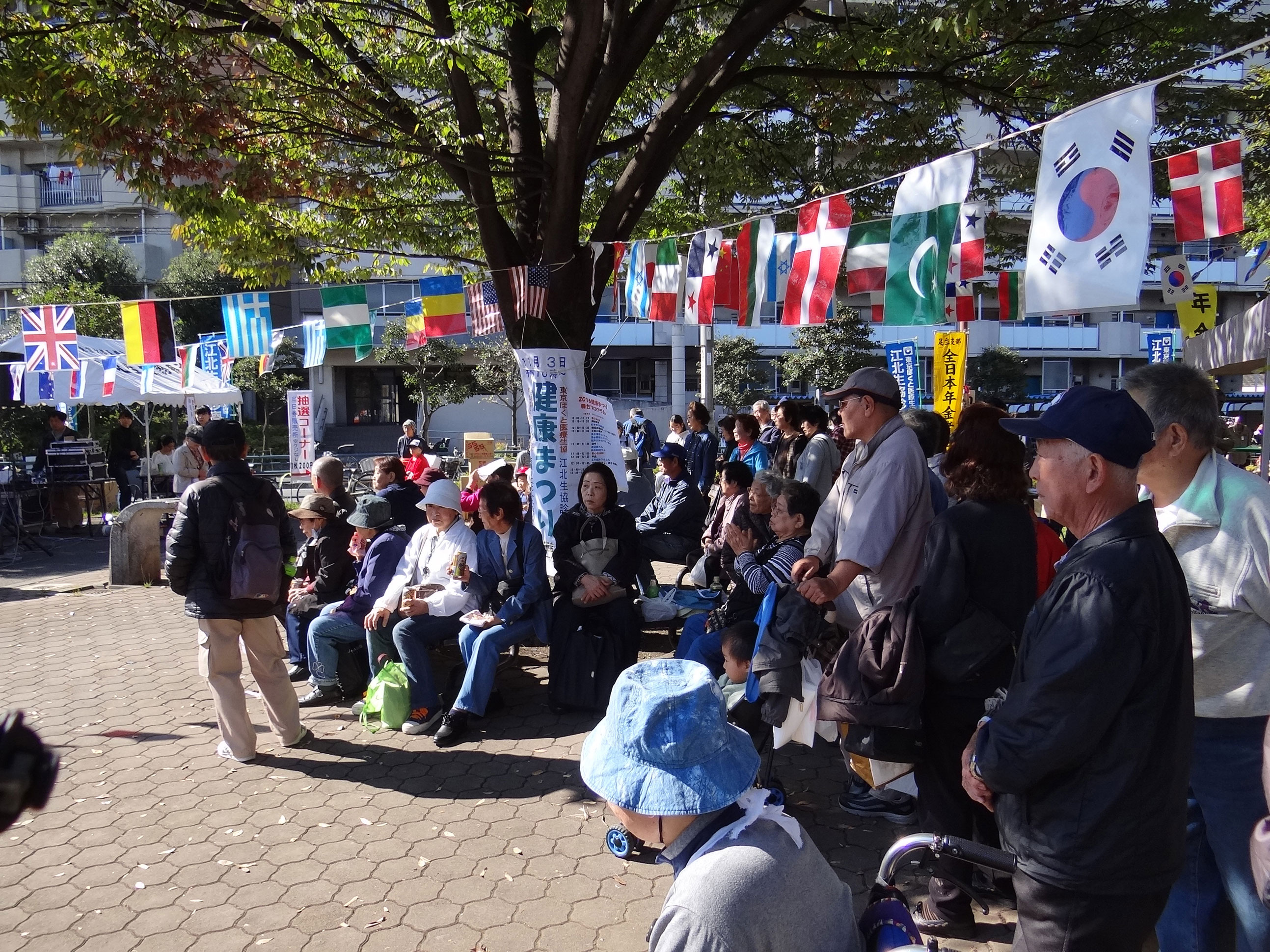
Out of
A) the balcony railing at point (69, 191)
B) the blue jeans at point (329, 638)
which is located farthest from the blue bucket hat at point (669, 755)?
the balcony railing at point (69, 191)

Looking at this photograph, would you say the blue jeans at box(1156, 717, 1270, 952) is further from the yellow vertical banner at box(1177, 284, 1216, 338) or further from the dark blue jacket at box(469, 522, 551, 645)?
the yellow vertical banner at box(1177, 284, 1216, 338)

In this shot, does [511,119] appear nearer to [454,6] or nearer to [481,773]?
[454,6]

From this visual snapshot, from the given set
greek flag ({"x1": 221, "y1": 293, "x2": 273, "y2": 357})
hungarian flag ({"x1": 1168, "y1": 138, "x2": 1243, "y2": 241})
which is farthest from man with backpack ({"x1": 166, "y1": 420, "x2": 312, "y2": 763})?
hungarian flag ({"x1": 1168, "y1": 138, "x2": 1243, "y2": 241})

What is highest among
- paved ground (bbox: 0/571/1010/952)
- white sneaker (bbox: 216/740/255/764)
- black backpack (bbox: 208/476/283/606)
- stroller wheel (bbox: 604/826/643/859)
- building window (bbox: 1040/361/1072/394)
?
building window (bbox: 1040/361/1072/394)

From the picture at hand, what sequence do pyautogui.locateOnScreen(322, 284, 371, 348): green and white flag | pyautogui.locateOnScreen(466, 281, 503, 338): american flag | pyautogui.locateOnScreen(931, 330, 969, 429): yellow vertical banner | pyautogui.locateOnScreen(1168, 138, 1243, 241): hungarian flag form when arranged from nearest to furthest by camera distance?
1. pyautogui.locateOnScreen(1168, 138, 1243, 241): hungarian flag
2. pyautogui.locateOnScreen(466, 281, 503, 338): american flag
3. pyautogui.locateOnScreen(322, 284, 371, 348): green and white flag
4. pyautogui.locateOnScreen(931, 330, 969, 429): yellow vertical banner

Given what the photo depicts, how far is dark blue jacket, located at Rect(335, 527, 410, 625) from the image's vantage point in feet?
18.6

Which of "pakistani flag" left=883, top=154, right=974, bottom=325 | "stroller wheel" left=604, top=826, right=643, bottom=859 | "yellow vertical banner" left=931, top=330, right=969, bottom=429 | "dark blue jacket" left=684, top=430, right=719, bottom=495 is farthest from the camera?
"dark blue jacket" left=684, top=430, right=719, bottom=495

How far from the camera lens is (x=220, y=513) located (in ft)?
15.2

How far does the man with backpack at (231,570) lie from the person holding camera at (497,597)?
1092 millimetres

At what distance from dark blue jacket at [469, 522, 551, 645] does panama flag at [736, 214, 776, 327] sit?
2.57 meters

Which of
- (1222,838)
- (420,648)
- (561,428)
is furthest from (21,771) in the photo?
(561,428)

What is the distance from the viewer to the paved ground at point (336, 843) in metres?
3.26

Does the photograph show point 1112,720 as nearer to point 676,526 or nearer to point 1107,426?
point 1107,426

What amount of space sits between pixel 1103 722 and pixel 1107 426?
66 cm
